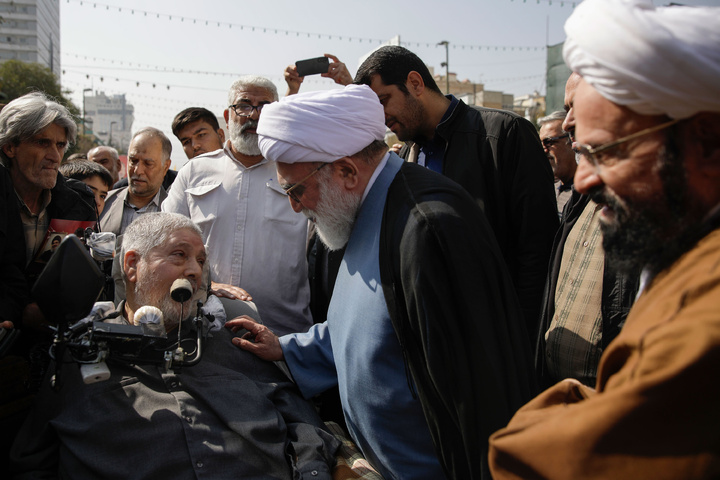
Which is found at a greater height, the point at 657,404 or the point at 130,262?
the point at 657,404

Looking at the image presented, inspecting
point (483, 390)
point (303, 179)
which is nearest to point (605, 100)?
point (483, 390)

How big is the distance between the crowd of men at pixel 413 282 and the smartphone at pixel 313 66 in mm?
121

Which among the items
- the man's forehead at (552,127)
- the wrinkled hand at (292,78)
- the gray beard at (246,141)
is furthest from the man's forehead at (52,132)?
the man's forehead at (552,127)

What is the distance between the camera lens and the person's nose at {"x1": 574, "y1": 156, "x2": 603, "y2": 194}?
1247mm

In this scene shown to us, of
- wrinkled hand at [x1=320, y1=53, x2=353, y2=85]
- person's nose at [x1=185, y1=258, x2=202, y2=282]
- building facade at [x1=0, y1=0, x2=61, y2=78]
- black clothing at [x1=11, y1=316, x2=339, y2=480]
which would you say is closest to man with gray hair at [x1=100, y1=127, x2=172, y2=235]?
wrinkled hand at [x1=320, y1=53, x2=353, y2=85]

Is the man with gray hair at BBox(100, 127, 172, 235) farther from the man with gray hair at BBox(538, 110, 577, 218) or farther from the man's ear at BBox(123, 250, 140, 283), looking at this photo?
the man with gray hair at BBox(538, 110, 577, 218)

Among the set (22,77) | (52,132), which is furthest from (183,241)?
(22,77)

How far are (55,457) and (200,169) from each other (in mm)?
2075

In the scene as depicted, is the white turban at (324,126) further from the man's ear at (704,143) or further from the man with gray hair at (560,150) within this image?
the man with gray hair at (560,150)

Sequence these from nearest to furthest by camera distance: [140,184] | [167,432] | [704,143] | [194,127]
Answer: [704,143], [167,432], [140,184], [194,127]

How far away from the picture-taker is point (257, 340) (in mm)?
2750

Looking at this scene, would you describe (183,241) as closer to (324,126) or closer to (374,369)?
(324,126)

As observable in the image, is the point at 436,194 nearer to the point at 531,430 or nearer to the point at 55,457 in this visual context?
the point at 531,430

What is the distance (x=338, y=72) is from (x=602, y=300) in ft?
8.37
